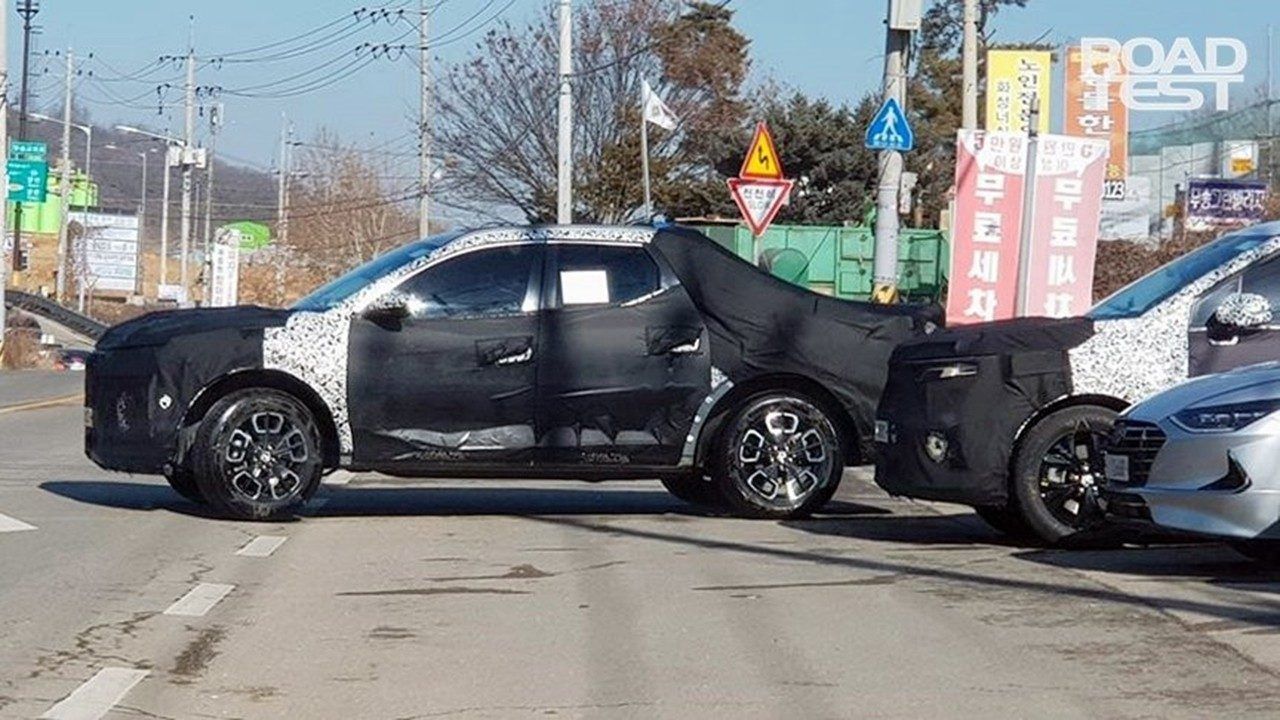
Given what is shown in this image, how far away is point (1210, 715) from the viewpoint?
6.47 metres

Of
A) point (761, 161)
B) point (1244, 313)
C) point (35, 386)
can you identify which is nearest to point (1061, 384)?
point (1244, 313)

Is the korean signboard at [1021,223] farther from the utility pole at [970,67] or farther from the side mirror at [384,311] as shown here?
the utility pole at [970,67]

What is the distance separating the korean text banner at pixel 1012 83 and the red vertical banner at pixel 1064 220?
21.6 metres

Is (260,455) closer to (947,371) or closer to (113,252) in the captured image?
(947,371)

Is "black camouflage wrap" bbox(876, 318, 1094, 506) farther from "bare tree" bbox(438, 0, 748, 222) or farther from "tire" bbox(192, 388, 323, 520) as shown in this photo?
"bare tree" bbox(438, 0, 748, 222)

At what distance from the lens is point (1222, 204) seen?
40.5 meters

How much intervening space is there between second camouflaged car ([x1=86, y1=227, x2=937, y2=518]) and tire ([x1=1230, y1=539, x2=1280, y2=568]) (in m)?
2.57

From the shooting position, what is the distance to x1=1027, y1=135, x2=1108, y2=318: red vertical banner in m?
16.2

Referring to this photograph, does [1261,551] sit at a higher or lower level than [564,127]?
lower

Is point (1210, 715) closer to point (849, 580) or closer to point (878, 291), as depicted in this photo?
point (849, 580)

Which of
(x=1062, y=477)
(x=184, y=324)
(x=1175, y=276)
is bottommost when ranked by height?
(x=1062, y=477)

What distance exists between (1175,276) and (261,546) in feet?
16.7

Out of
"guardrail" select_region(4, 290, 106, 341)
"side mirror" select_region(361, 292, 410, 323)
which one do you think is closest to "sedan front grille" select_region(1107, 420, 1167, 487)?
"side mirror" select_region(361, 292, 410, 323)

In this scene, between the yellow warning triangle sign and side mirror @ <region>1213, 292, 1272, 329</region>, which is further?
the yellow warning triangle sign
